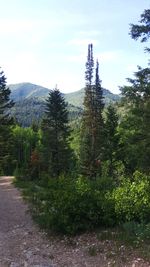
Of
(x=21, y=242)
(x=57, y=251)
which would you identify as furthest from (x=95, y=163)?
(x=57, y=251)

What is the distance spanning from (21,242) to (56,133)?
30752mm

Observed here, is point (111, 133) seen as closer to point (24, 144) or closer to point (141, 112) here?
point (141, 112)

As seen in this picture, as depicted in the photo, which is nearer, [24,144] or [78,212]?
[78,212]

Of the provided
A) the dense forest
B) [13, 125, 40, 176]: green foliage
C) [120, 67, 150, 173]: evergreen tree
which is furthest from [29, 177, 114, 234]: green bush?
[13, 125, 40, 176]: green foliage

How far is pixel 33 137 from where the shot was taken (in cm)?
10112

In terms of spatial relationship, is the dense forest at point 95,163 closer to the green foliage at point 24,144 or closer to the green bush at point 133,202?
the green bush at point 133,202

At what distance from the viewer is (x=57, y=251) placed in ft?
33.7

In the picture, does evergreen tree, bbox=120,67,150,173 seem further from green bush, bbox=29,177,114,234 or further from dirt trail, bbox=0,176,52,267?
green bush, bbox=29,177,114,234

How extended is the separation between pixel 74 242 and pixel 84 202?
42.5 inches

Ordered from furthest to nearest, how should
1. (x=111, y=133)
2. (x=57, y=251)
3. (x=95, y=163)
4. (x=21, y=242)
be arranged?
(x=111, y=133) < (x=95, y=163) < (x=21, y=242) < (x=57, y=251)

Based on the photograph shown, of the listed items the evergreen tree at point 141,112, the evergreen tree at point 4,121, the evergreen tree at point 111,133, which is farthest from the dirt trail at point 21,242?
the evergreen tree at point 4,121

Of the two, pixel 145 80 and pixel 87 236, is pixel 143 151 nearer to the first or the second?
pixel 145 80

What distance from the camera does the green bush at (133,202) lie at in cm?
1034

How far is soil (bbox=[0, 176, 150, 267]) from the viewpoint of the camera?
357 inches
